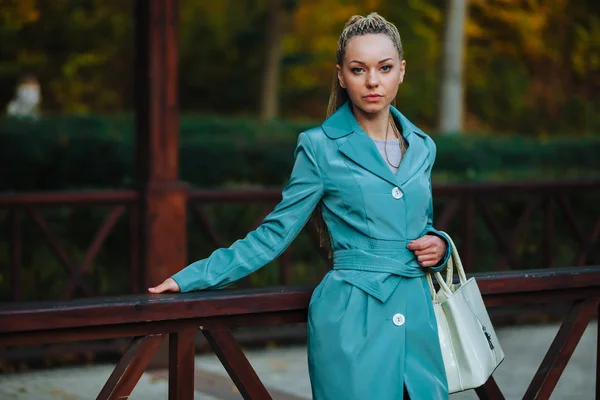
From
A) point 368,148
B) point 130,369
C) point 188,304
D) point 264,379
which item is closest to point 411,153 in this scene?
point 368,148

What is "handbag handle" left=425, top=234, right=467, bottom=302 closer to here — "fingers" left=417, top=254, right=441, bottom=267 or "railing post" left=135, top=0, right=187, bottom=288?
"fingers" left=417, top=254, right=441, bottom=267

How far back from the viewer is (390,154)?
10.5ft

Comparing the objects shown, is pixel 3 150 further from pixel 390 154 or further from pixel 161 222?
pixel 390 154

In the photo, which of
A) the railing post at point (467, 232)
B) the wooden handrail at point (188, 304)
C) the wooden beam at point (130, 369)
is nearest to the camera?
the wooden handrail at point (188, 304)

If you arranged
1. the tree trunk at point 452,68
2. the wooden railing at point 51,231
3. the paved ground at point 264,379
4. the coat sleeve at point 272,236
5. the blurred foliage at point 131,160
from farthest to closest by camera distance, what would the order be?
the tree trunk at point 452,68, the blurred foliage at point 131,160, the wooden railing at point 51,231, the paved ground at point 264,379, the coat sleeve at point 272,236

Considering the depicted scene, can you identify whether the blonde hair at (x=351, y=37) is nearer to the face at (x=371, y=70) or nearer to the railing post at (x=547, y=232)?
the face at (x=371, y=70)

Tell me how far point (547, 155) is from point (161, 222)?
8281mm

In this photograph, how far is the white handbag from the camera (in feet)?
10.2

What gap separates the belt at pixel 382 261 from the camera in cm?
309

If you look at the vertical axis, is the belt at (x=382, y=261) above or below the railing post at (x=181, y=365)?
above

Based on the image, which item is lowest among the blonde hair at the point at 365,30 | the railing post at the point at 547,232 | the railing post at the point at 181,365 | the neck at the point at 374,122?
the railing post at the point at 547,232

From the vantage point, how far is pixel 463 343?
10.2 ft

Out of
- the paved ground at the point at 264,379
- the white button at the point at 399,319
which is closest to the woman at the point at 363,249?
the white button at the point at 399,319

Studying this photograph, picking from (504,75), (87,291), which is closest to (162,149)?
(87,291)
